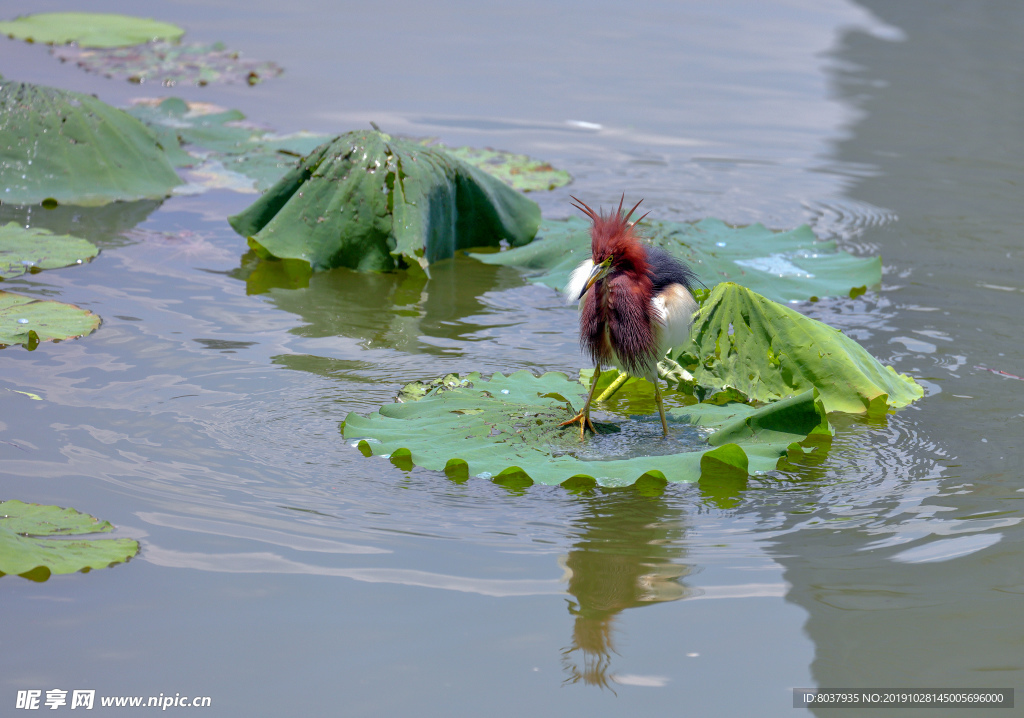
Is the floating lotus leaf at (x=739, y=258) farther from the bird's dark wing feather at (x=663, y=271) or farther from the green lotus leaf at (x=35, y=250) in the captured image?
the green lotus leaf at (x=35, y=250)

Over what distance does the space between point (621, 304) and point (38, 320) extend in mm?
2419

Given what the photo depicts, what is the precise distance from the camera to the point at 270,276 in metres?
4.77

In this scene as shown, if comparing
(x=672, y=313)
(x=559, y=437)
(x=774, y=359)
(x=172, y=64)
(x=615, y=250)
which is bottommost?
(x=559, y=437)

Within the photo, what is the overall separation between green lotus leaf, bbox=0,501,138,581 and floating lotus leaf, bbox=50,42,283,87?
6.16 m

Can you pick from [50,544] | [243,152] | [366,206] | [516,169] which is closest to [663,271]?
[50,544]

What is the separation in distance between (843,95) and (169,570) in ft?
24.0

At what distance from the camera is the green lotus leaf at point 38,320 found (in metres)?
3.70

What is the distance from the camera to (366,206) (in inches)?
192

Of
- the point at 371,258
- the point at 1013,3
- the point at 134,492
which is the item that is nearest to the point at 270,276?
the point at 371,258

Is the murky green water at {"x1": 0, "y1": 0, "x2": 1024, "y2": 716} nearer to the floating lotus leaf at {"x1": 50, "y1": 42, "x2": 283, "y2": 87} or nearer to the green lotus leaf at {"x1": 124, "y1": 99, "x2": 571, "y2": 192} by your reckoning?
the green lotus leaf at {"x1": 124, "y1": 99, "x2": 571, "y2": 192}

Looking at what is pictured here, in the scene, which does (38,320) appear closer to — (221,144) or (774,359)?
(774,359)

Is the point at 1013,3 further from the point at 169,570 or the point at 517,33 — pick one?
the point at 169,570

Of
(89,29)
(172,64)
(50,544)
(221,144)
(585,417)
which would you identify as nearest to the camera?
(50,544)

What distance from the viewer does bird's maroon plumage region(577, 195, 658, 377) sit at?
110 inches
